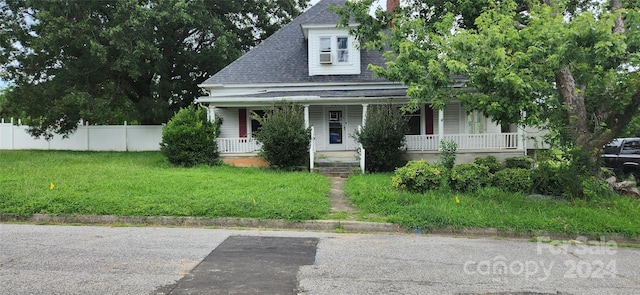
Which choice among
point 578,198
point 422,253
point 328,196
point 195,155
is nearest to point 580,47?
point 578,198

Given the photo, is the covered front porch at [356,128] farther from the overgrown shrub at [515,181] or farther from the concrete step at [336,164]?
the overgrown shrub at [515,181]

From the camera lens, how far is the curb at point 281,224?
7.17 meters

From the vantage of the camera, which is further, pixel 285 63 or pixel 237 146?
pixel 285 63

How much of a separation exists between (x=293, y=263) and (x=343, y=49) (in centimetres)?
1373

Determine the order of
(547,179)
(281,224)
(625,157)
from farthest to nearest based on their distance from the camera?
(625,157), (547,179), (281,224)

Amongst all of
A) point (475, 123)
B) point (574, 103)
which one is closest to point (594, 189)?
point (574, 103)

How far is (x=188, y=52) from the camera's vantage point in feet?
75.8

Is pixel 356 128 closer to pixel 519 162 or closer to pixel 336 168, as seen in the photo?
pixel 336 168

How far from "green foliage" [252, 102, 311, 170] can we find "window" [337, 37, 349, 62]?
478cm

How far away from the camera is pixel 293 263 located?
17.4 feet

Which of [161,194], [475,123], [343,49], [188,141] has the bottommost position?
[161,194]

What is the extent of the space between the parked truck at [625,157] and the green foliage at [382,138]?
6.18 m

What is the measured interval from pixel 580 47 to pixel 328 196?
6.18 m

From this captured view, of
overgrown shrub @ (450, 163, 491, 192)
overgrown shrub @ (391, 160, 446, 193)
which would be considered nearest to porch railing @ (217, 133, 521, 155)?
overgrown shrub @ (450, 163, 491, 192)
